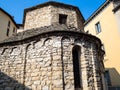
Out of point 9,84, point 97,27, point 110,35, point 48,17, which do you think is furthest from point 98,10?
point 9,84

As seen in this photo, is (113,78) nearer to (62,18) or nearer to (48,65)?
(62,18)

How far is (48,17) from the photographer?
11.0 m

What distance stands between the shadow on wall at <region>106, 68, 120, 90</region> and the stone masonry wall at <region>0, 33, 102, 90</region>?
22.9ft

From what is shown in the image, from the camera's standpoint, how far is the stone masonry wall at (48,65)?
749cm

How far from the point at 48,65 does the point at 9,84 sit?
2.45 metres

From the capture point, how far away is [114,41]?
51.1ft

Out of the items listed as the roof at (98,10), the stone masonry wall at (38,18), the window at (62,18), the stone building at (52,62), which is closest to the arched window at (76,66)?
the stone building at (52,62)

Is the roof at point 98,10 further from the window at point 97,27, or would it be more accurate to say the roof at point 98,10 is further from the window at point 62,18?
the window at point 62,18

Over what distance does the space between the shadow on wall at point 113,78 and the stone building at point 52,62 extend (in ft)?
21.6

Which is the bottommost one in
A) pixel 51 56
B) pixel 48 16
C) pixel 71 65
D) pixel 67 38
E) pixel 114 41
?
pixel 71 65

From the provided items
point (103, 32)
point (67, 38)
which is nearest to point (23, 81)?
point (67, 38)

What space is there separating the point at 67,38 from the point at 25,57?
2.56m

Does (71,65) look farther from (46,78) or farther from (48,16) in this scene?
(48,16)

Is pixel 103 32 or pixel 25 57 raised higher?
pixel 103 32
